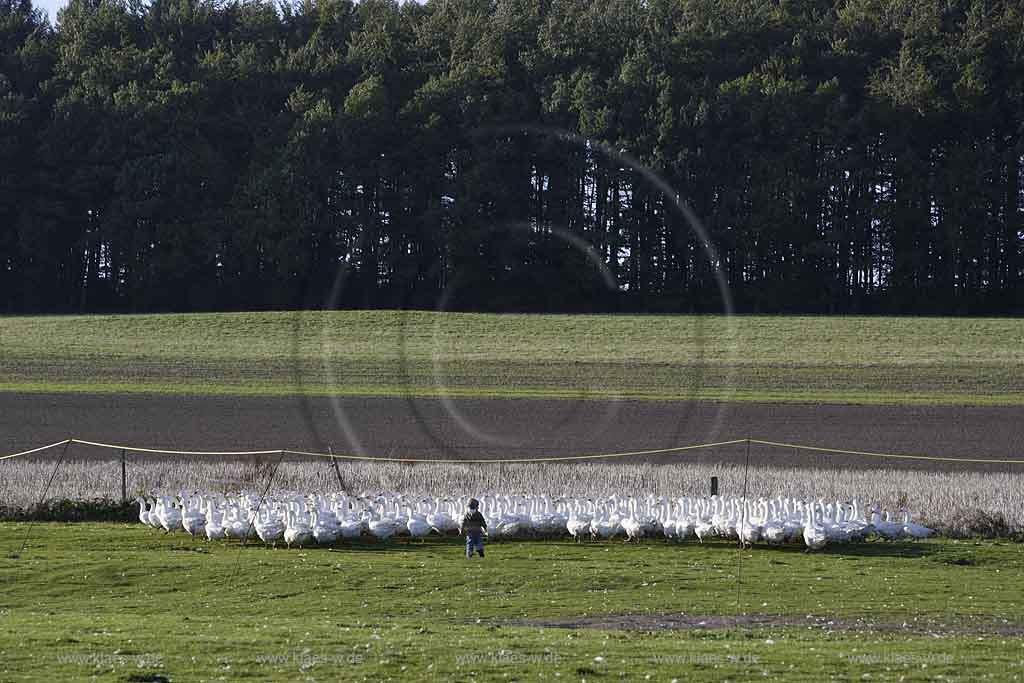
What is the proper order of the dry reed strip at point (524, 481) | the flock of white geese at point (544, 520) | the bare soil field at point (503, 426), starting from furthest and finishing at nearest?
the bare soil field at point (503, 426), the dry reed strip at point (524, 481), the flock of white geese at point (544, 520)

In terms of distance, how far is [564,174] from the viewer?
259 feet

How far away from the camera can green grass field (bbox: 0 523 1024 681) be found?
11.4 metres

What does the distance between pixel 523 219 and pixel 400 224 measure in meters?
6.72

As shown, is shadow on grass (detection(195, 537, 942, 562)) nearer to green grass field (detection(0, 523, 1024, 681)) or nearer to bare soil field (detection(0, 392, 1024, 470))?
green grass field (detection(0, 523, 1024, 681))

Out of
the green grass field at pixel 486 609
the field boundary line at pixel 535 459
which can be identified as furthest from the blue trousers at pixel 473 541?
the field boundary line at pixel 535 459

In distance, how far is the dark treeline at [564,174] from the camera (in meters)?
76.4

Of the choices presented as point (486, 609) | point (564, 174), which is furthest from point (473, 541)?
point (564, 174)

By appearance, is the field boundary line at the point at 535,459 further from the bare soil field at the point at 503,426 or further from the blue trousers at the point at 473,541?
the blue trousers at the point at 473,541

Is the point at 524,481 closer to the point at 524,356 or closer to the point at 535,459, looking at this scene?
the point at 535,459

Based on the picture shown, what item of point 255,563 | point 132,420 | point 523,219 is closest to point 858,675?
point 255,563

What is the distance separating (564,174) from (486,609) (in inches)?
2535

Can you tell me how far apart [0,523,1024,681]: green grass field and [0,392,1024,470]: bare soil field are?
1140cm

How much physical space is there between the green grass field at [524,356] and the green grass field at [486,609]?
84.4ft

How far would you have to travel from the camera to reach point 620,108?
261 feet
